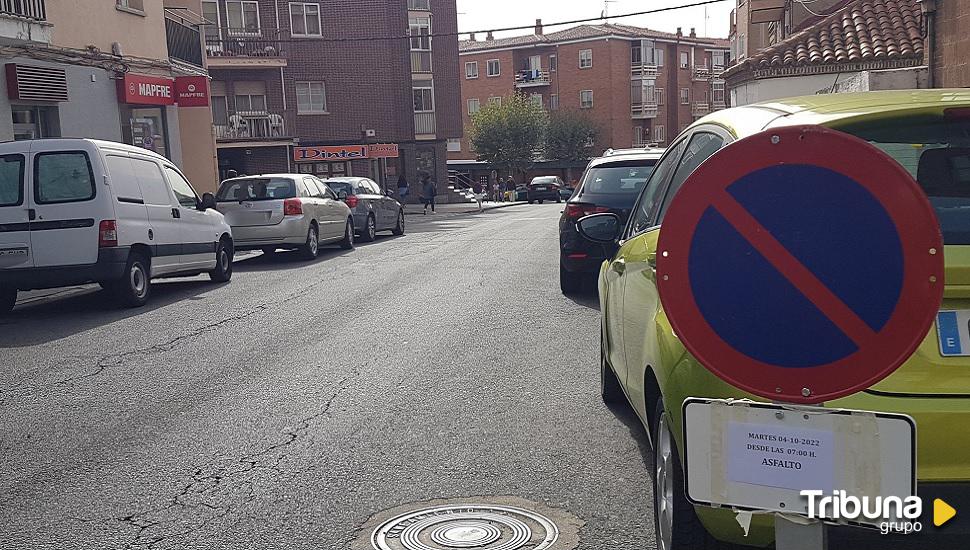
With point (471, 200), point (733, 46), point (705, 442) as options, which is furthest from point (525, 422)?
point (471, 200)

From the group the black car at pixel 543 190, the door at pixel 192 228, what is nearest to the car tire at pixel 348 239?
the door at pixel 192 228

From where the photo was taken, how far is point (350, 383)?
24.6 ft

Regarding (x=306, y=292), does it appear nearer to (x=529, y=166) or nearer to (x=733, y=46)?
(x=733, y=46)

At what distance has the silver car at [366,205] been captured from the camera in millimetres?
24094

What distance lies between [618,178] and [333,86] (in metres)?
41.5

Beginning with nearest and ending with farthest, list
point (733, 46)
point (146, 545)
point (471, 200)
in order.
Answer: point (146, 545), point (733, 46), point (471, 200)

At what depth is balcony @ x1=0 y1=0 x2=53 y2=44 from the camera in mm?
17859

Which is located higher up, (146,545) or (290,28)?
(290,28)

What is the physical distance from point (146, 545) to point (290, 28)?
48232 millimetres

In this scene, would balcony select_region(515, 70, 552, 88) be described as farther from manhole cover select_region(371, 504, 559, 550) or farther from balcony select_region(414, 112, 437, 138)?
manhole cover select_region(371, 504, 559, 550)

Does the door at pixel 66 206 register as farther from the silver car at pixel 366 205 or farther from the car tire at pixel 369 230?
the car tire at pixel 369 230

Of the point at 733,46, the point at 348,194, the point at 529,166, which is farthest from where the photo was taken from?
the point at 529,166

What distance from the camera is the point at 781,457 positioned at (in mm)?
2203

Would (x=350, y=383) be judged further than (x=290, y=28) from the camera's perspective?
No
